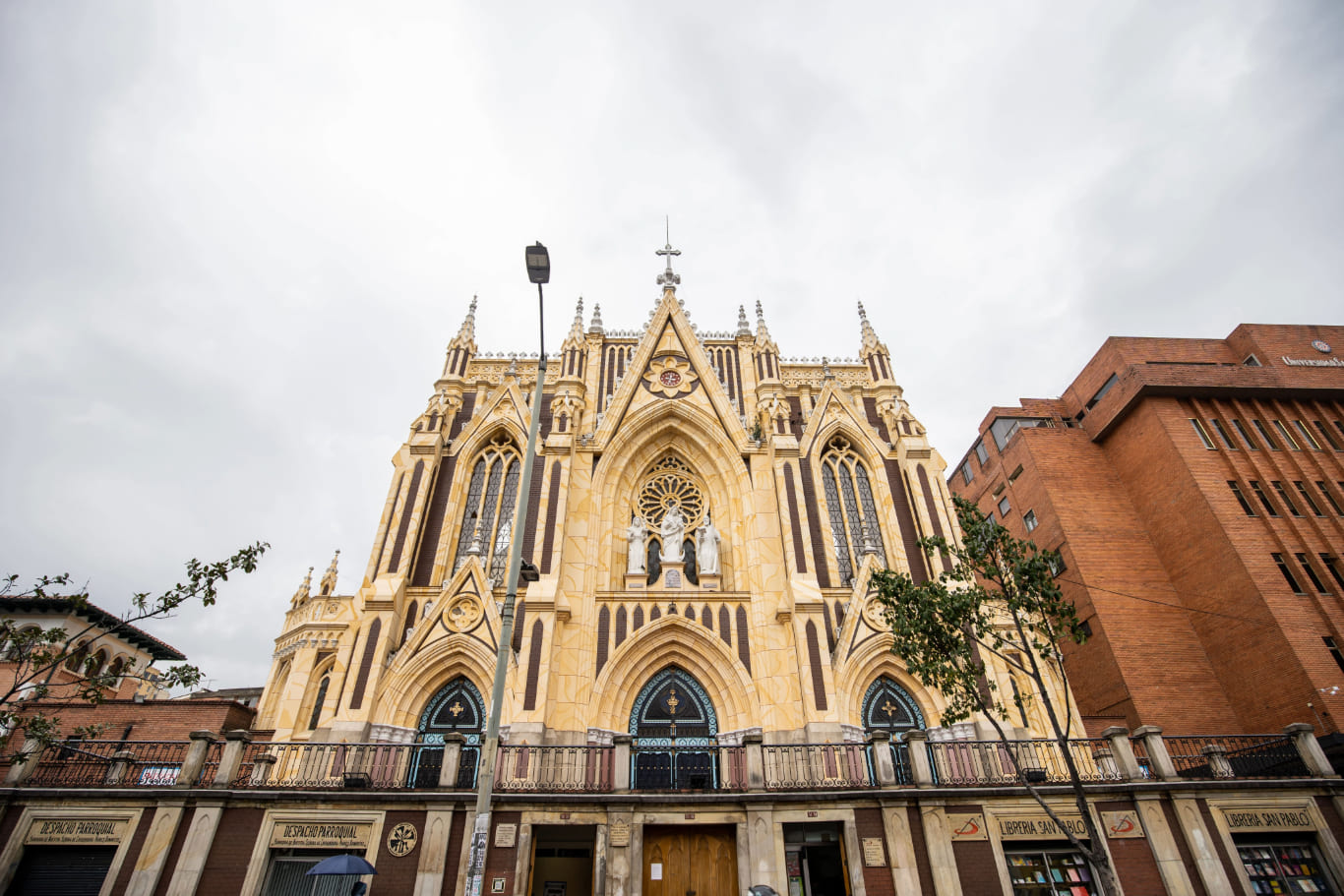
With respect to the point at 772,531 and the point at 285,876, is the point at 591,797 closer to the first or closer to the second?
the point at 285,876

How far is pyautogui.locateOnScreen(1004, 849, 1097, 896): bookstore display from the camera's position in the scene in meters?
15.2

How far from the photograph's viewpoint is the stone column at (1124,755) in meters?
15.8

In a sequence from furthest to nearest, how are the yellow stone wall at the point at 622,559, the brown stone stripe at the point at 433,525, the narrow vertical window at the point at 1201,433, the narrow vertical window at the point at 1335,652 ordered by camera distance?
the narrow vertical window at the point at 1201,433 < the narrow vertical window at the point at 1335,652 < the brown stone stripe at the point at 433,525 < the yellow stone wall at the point at 622,559

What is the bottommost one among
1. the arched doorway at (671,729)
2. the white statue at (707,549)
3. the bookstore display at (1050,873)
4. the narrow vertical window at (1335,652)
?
the bookstore display at (1050,873)

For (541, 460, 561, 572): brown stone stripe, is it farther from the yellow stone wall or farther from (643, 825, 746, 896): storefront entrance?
(643, 825, 746, 896): storefront entrance

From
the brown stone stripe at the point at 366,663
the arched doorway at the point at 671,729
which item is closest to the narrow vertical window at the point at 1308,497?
the arched doorway at the point at 671,729

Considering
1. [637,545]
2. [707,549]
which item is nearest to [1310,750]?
[707,549]

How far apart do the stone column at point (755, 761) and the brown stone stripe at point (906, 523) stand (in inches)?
392

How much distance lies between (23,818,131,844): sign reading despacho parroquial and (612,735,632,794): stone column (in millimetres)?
10567

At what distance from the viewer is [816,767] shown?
1822cm

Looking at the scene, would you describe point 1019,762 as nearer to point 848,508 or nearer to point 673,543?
point 848,508

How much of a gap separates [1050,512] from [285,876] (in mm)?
32863

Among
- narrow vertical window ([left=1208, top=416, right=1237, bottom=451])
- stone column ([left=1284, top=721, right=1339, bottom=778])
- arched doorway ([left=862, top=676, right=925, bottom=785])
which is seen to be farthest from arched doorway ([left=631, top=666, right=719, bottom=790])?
narrow vertical window ([left=1208, top=416, right=1237, bottom=451])

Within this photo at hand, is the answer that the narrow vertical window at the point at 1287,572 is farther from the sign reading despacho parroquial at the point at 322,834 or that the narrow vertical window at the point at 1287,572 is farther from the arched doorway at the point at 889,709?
the sign reading despacho parroquial at the point at 322,834
